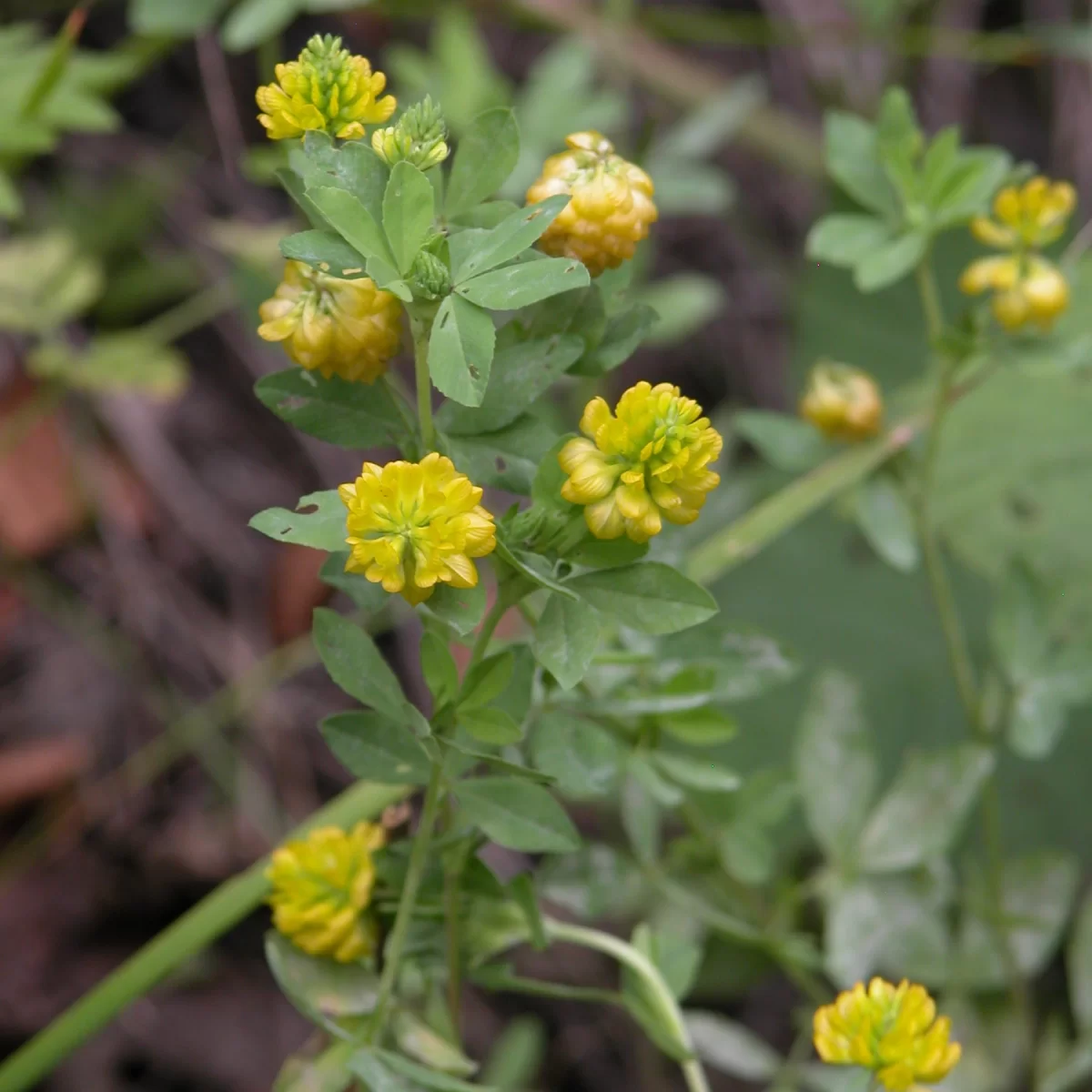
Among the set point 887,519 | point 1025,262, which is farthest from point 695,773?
point 1025,262

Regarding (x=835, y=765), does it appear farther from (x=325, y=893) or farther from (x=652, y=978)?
(x=325, y=893)

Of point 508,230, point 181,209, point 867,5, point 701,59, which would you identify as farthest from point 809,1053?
point 701,59

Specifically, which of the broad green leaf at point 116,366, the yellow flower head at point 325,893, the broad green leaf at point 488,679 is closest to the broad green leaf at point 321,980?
the yellow flower head at point 325,893

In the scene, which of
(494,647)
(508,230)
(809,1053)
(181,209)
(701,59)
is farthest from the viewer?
(701,59)

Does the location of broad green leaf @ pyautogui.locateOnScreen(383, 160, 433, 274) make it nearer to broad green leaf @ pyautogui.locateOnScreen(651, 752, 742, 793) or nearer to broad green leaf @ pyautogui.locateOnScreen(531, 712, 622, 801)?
broad green leaf @ pyautogui.locateOnScreen(531, 712, 622, 801)

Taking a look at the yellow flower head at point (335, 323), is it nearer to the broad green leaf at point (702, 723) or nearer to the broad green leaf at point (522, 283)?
the broad green leaf at point (522, 283)

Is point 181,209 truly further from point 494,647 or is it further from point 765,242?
point 494,647

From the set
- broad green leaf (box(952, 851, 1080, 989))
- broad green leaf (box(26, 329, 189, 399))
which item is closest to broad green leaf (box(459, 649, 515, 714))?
broad green leaf (box(952, 851, 1080, 989))
